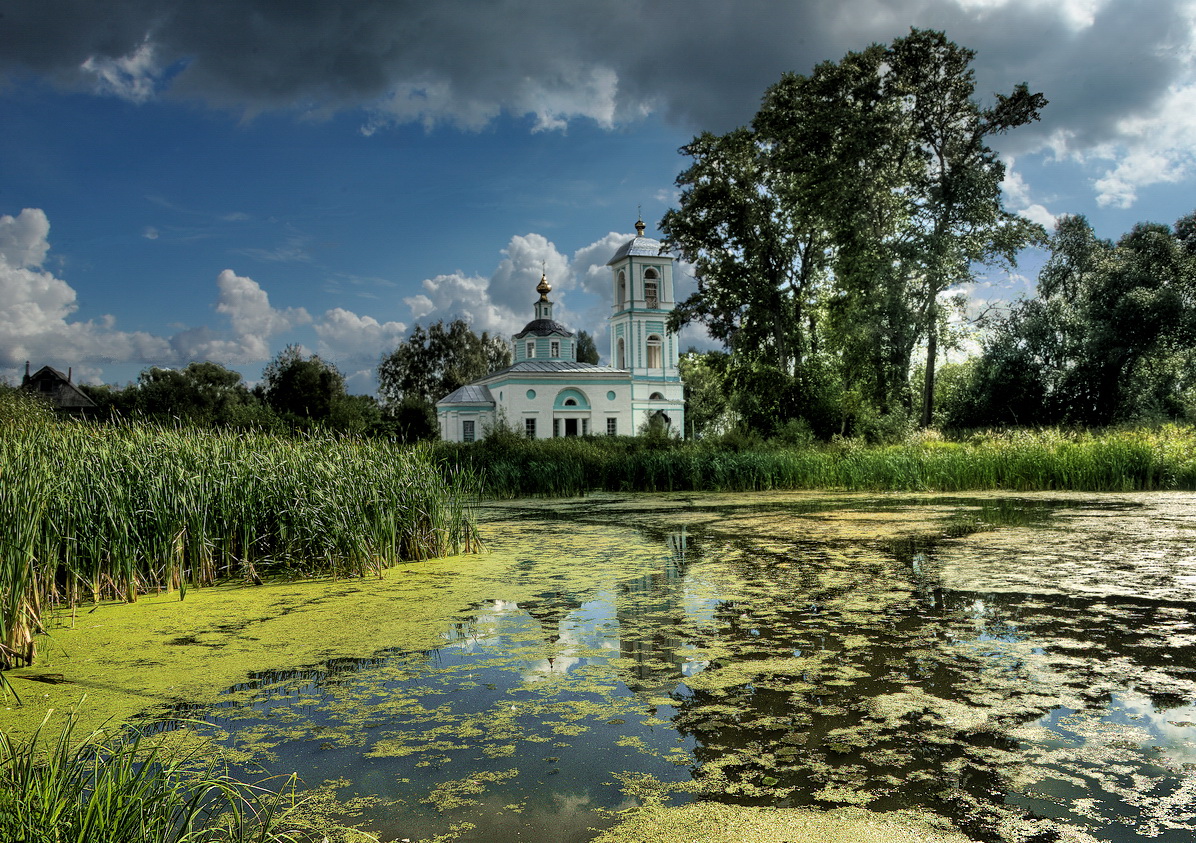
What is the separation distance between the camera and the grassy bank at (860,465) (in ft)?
45.5

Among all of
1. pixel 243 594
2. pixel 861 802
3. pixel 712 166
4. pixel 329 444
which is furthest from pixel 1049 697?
pixel 712 166

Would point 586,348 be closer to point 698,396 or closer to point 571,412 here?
point 698,396

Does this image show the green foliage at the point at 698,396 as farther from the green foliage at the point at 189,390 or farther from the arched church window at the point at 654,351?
the green foliage at the point at 189,390

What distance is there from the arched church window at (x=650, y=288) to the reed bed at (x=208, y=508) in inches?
1352

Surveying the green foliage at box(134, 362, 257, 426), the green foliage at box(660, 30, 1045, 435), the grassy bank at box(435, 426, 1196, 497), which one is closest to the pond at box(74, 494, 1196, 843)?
the grassy bank at box(435, 426, 1196, 497)

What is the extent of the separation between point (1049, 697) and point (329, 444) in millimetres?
6914

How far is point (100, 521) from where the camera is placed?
620cm

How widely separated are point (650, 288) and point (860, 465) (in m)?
27.9

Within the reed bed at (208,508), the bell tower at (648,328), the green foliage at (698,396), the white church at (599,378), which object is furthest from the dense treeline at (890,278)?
the green foliage at (698,396)

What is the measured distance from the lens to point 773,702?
3736 millimetres

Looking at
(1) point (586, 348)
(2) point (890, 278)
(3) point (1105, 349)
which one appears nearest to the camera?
(2) point (890, 278)

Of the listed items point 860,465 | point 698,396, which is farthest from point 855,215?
point 698,396

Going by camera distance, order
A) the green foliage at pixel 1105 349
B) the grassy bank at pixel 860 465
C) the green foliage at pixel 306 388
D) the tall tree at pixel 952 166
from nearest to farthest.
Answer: the grassy bank at pixel 860 465
the tall tree at pixel 952 166
the green foliage at pixel 1105 349
the green foliage at pixel 306 388

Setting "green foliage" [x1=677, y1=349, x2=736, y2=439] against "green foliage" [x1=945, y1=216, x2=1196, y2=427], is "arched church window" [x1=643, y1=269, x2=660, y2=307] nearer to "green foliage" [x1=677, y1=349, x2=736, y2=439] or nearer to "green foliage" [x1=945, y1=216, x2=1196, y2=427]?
"green foliage" [x1=677, y1=349, x2=736, y2=439]
